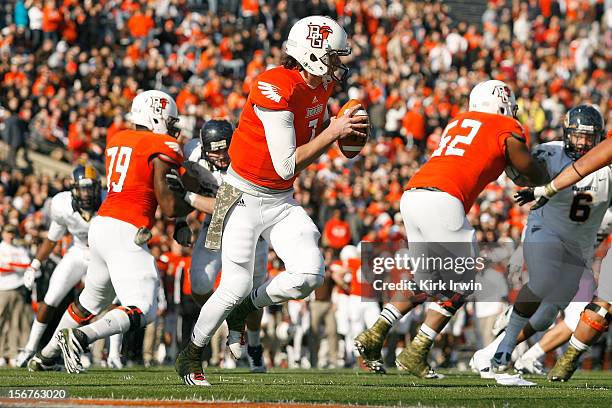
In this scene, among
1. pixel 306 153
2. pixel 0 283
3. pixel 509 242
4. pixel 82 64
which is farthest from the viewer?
pixel 82 64

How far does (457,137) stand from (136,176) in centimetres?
252

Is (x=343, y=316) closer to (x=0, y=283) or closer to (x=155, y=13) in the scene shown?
(x=0, y=283)

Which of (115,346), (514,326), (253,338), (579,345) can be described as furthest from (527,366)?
(115,346)

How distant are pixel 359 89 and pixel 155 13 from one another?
4360 mm

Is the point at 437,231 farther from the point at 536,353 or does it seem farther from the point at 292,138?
the point at 536,353

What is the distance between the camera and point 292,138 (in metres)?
7.46

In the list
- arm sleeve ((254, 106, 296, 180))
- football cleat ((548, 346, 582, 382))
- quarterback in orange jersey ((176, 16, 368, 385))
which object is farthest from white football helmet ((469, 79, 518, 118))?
arm sleeve ((254, 106, 296, 180))

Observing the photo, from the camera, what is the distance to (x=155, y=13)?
23.3m

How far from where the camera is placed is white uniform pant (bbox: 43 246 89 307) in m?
11.1

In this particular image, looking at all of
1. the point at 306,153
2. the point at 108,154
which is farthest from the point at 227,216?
the point at 108,154

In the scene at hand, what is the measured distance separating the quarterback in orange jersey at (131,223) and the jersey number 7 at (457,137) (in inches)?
81.7

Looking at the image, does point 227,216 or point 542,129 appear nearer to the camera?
point 227,216

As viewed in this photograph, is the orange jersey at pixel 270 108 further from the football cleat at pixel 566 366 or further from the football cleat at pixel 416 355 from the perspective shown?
the football cleat at pixel 566 366

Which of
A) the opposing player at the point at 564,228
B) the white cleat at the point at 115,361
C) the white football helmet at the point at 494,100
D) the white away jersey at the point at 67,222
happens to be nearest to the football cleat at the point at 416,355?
the opposing player at the point at 564,228
